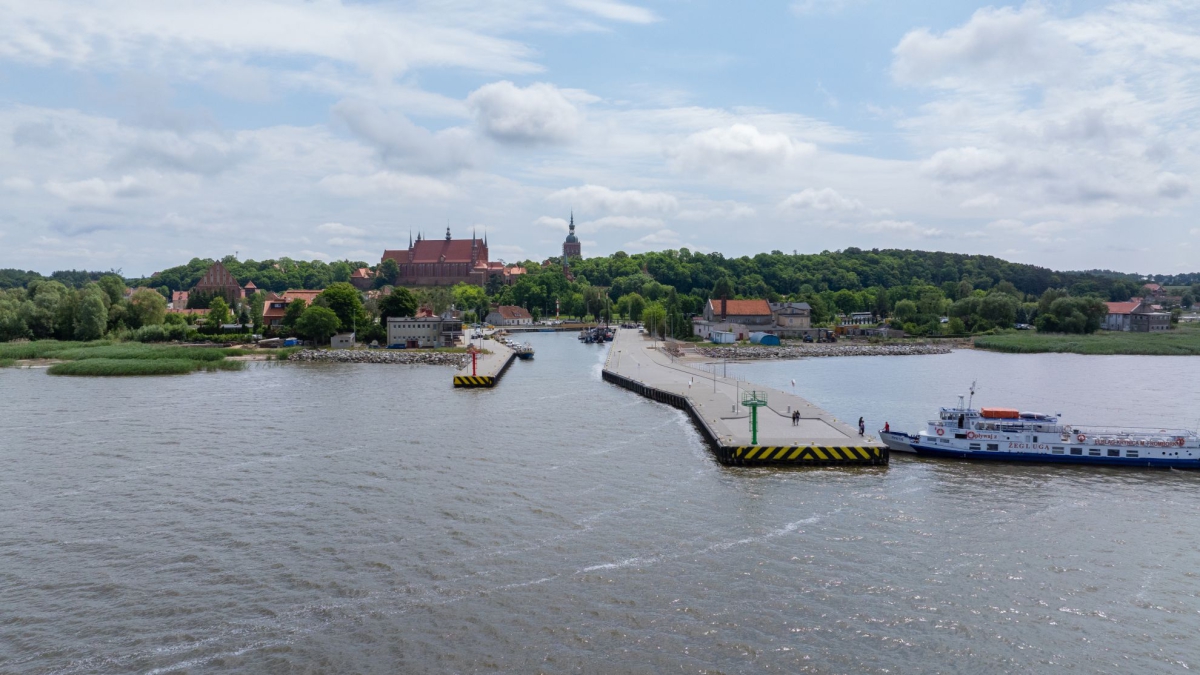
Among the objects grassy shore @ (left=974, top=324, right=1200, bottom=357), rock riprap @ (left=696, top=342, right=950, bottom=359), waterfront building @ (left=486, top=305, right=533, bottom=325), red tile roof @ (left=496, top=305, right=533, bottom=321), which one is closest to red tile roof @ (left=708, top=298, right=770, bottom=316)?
rock riprap @ (left=696, top=342, right=950, bottom=359)

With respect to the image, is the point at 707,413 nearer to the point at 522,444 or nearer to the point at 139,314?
the point at 522,444

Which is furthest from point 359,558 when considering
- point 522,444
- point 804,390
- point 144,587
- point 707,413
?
point 804,390

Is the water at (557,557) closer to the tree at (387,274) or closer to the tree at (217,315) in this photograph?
the tree at (217,315)

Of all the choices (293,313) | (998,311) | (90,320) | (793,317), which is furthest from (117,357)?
(998,311)

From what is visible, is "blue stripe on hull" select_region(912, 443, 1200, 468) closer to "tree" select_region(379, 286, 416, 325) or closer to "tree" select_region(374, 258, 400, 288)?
"tree" select_region(379, 286, 416, 325)

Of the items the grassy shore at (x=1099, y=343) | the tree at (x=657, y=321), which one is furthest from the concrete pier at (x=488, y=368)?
the grassy shore at (x=1099, y=343)

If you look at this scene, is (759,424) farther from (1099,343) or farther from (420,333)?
(1099,343)
